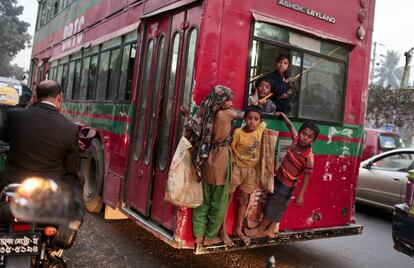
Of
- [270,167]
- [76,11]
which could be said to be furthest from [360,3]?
[76,11]

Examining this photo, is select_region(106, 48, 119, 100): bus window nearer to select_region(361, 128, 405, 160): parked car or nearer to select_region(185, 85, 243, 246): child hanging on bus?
select_region(185, 85, 243, 246): child hanging on bus

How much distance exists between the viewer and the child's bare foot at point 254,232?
4301mm

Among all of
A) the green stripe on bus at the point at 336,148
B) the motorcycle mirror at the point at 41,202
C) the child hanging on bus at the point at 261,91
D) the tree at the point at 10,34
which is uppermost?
the tree at the point at 10,34

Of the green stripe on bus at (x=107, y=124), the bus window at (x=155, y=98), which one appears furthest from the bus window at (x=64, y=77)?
the bus window at (x=155, y=98)

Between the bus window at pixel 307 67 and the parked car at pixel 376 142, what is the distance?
30.5 ft

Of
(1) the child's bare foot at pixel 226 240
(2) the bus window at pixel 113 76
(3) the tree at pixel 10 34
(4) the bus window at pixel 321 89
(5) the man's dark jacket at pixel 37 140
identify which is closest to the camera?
(5) the man's dark jacket at pixel 37 140

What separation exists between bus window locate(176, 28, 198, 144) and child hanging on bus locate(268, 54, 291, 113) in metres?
0.86

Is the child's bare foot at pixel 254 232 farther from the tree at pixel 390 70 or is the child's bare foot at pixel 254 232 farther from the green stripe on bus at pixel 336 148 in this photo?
the tree at pixel 390 70

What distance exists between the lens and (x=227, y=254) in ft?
17.1

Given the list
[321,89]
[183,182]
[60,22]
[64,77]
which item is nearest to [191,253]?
[183,182]

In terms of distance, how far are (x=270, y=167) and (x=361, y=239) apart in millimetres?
3503

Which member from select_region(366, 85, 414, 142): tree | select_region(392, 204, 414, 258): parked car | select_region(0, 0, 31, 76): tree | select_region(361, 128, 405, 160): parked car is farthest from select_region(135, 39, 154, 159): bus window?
select_region(0, 0, 31, 76): tree

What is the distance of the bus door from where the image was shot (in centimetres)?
426

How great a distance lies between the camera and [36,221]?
2338 mm
